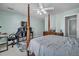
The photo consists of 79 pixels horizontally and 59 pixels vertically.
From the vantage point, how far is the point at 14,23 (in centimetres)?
182

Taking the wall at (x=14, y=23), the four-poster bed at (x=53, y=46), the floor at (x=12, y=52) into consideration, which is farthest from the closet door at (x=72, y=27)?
the floor at (x=12, y=52)

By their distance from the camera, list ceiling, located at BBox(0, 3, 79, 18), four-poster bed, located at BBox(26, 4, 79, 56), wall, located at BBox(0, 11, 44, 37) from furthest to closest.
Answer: wall, located at BBox(0, 11, 44, 37)
ceiling, located at BBox(0, 3, 79, 18)
four-poster bed, located at BBox(26, 4, 79, 56)

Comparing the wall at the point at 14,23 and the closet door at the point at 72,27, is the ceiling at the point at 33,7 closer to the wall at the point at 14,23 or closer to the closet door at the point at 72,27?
the wall at the point at 14,23

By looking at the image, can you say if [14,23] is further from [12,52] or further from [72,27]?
[72,27]

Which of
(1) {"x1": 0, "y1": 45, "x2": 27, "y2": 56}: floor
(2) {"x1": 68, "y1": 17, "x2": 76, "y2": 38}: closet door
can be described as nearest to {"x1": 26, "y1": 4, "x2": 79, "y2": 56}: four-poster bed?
(2) {"x1": 68, "y1": 17, "x2": 76, "y2": 38}: closet door

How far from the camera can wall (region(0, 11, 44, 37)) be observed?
1745mm

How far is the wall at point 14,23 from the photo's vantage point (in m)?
1.75

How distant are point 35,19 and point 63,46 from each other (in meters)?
0.80

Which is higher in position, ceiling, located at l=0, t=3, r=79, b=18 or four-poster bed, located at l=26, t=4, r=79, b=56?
ceiling, located at l=0, t=3, r=79, b=18

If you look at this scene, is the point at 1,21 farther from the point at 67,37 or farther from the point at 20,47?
the point at 67,37

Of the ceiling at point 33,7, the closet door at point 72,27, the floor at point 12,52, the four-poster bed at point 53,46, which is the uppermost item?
the ceiling at point 33,7

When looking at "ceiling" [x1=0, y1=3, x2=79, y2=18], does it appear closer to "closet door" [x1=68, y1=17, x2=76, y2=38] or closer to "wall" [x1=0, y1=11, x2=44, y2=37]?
"wall" [x1=0, y1=11, x2=44, y2=37]

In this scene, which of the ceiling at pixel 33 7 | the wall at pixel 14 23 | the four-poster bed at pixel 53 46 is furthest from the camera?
the wall at pixel 14 23

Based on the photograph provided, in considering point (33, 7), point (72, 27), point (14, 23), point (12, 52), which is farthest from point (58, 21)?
point (12, 52)
